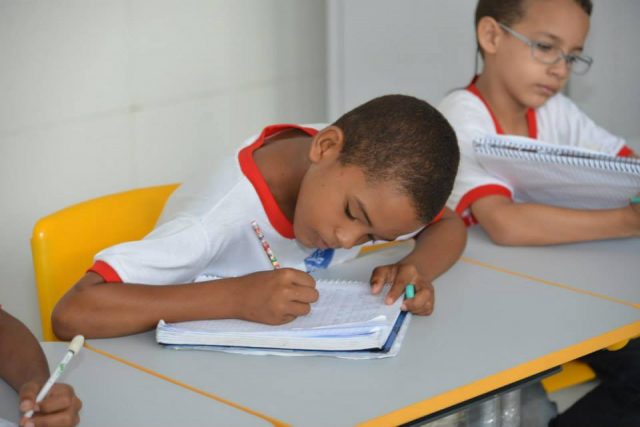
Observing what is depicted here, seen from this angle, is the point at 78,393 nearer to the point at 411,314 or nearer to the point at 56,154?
the point at 411,314

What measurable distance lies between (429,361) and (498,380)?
11 cm

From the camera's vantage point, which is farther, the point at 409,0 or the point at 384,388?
the point at 409,0

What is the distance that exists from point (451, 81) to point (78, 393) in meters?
2.24

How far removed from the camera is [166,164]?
9.78 ft

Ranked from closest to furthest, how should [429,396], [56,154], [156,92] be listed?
[429,396] < [56,154] < [156,92]

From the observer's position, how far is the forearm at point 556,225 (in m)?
2.10

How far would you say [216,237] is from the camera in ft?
5.60

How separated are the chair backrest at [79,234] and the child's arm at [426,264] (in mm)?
509

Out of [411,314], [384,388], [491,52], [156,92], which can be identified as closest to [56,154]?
[156,92]

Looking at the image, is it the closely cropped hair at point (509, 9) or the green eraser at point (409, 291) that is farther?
the closely cropped hair at point (509, 9)

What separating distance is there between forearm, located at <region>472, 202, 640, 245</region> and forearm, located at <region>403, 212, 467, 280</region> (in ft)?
0.39

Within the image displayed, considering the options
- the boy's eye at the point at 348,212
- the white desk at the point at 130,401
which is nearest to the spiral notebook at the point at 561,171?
the boy's eye at the point at 348,212

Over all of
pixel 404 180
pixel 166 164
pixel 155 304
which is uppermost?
pixel 404 180

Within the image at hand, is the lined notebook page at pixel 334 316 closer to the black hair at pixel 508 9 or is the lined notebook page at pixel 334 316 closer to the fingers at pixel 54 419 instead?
the fingers at pixel 54 419
